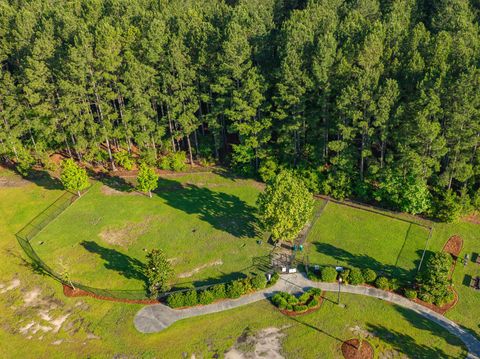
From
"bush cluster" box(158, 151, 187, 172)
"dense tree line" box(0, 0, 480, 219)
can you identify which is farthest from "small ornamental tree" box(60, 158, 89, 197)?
"bush cluster" box(158, 151, 187, 172)

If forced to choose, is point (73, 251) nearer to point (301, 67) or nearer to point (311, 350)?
point (311, 350)

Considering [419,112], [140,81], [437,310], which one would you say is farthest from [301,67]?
[437,310]

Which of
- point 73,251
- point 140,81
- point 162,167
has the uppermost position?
point 140,81

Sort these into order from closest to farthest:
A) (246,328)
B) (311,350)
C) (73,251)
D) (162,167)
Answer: (311,350), (246,328), (73,251), (162,167)

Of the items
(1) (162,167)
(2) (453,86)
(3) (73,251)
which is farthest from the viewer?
(1) (162,167)

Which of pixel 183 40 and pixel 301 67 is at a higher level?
pixel 183 40

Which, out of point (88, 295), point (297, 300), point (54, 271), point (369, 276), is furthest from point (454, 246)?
point (54, 271)
